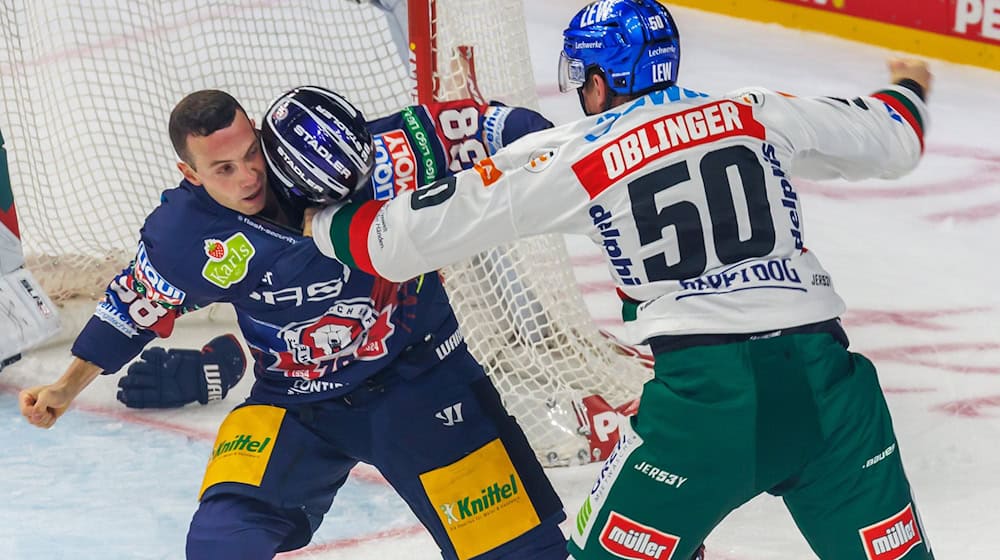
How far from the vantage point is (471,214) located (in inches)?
88.0

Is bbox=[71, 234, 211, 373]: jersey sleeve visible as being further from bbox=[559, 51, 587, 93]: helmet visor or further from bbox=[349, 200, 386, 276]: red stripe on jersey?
bbox=[559, 51, 587, 93]: helmet visor

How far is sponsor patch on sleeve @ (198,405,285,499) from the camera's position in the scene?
2621 millimetres

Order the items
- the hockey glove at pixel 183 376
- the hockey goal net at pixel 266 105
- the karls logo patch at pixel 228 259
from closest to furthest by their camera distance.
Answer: the karls logo patch at pixel 228 259 → the hockey goal net at pixel 266 105 → the hockey glove at pixel 183 376

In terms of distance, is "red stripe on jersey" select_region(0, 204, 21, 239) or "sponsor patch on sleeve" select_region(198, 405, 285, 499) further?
"red stripe on jersey" select_region(0, 204, 21, 239)

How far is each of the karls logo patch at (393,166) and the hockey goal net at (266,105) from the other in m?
0.84

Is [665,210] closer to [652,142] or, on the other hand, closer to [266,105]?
[652,142]

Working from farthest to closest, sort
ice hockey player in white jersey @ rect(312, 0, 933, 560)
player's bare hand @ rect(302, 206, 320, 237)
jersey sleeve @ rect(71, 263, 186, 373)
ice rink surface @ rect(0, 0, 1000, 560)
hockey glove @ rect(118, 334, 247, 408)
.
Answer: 1. hockey glove @ rect(118, 334, 247, 408)
2. ice rink surface @ rect(0, 0, 1000, 560)
3. jersey sleeve @ rect(71, 263, 186, 373)
4. player's bare hand @ rect(302, 206, 320, 237)
5. ice hockey player in white jersey @ rect(312, 0, 933, 560)

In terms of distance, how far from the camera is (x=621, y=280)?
2244mm

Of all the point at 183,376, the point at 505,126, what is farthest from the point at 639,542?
the point at 183,376

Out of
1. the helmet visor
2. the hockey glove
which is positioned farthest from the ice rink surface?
the helmet visor

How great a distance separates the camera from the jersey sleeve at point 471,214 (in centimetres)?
220

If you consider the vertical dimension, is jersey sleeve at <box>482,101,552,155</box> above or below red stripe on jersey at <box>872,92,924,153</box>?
below

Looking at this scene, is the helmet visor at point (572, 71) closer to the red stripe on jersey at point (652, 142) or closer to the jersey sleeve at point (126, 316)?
the red stripe on jersey at point (652, 142)

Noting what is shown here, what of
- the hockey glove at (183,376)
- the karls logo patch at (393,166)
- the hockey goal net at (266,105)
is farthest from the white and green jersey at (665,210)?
the hockey glove at (183,376)
